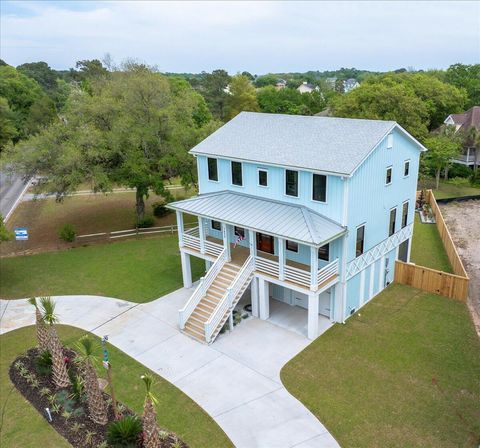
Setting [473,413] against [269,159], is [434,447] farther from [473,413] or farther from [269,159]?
[269,159]

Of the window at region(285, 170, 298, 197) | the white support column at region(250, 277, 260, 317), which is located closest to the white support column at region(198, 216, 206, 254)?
the white support column at region(250, 277, 260, 317)

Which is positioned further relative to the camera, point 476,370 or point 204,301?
point 204,301

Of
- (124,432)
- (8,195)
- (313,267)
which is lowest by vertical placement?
(8,195)

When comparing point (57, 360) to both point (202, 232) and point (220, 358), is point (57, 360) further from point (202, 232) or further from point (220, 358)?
point (202, 232)

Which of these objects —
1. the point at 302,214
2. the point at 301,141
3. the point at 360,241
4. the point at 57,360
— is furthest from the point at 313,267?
the point at 57,360

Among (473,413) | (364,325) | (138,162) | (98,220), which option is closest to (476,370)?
(473,413)
